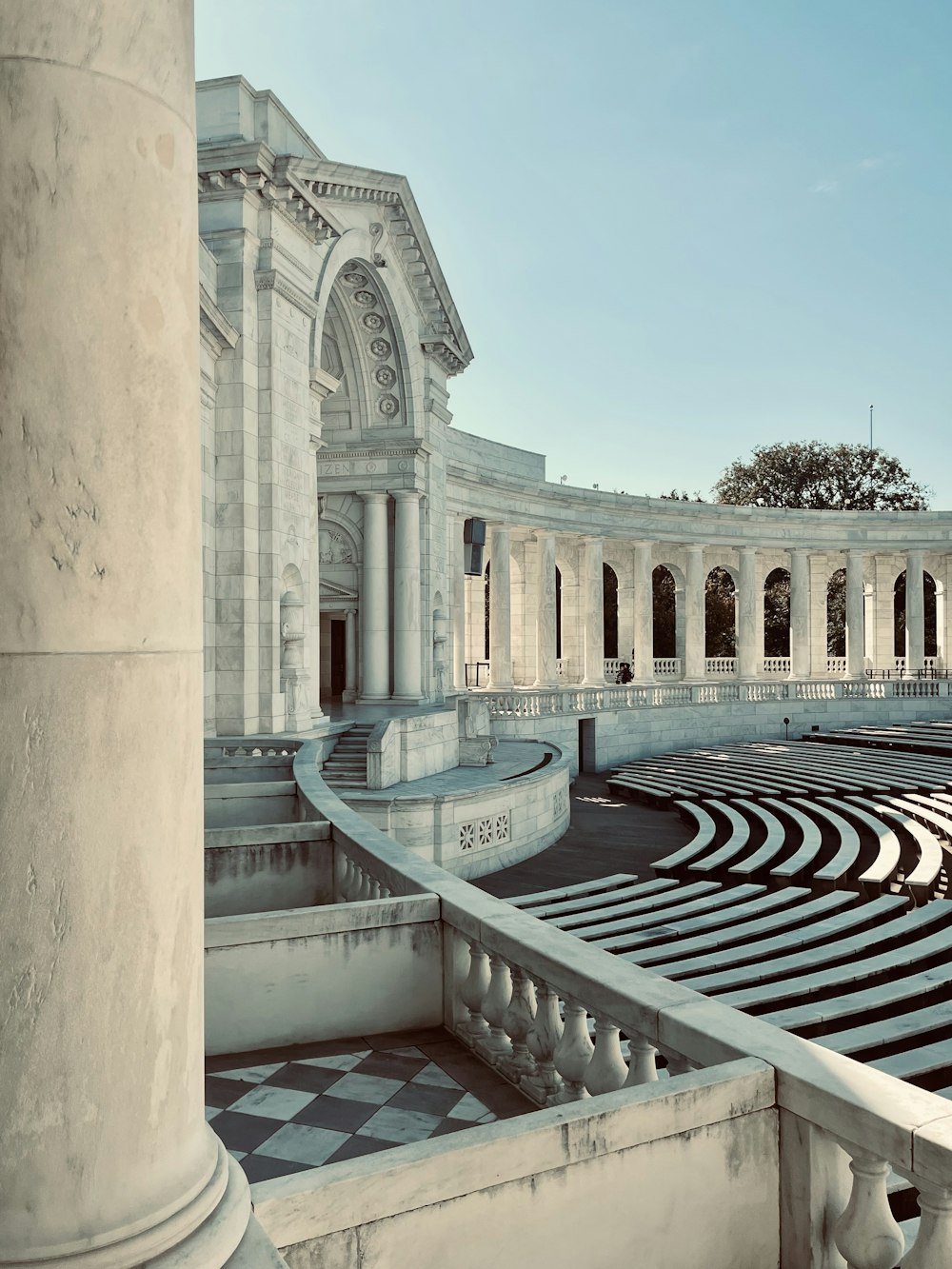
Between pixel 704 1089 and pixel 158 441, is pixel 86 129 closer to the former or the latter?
pixel 158 441

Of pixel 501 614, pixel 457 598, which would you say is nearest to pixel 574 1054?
pixel 501 614

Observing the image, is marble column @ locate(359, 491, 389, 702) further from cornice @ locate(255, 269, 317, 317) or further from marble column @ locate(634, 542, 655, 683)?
marble column @ locate(634, 542, 655, 683)

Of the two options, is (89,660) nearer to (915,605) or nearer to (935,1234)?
(935,1234)

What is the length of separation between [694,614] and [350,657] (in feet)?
120

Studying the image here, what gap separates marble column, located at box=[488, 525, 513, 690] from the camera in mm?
65562

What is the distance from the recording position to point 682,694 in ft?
209

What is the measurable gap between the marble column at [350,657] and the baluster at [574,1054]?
1626 inches

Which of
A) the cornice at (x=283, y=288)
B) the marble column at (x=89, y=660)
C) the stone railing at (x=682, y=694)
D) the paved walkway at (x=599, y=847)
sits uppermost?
the cornice at (x=283, y=288)

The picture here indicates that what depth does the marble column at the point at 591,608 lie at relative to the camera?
2795 inches

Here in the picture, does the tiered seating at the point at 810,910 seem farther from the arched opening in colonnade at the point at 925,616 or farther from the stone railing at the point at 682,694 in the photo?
→ the arched opening in colonnade at the point at 925,616

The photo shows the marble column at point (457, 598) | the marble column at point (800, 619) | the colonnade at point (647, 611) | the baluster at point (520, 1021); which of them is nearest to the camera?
the baluster at point (520, 1021)

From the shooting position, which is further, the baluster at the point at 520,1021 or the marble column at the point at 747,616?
the marble column at the point at 747,616

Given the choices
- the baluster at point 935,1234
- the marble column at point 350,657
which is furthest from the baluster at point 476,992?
the marble column at point 350,657

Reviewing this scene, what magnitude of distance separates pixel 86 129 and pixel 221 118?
3413 centimetres
